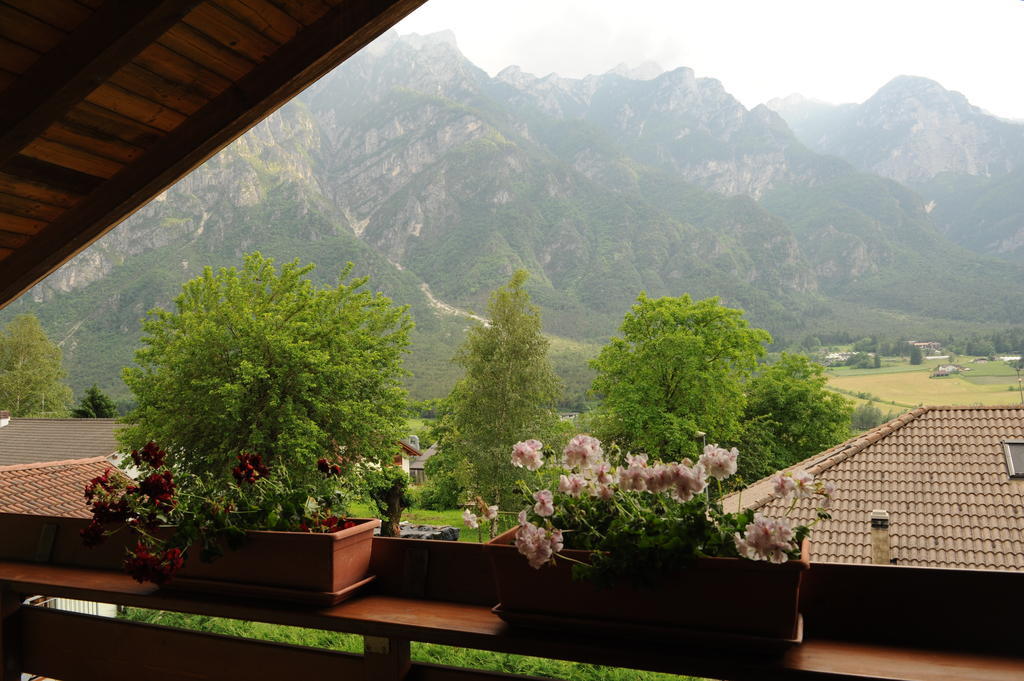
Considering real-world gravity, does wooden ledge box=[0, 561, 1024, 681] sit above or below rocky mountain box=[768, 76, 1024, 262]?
below

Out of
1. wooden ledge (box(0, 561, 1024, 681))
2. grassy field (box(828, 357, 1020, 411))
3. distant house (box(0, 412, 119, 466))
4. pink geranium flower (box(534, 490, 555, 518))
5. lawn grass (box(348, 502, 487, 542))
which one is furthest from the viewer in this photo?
grassy field (box(828, 357, 1020, 411))

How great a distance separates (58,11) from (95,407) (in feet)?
58.3

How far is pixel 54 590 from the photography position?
1240mm

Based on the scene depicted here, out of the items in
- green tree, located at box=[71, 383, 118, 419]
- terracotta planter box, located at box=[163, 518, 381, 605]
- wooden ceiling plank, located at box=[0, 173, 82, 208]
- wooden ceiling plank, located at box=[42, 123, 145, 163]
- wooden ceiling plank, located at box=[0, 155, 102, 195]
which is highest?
wooden ceiling plank, located at box=[42, 123, 145, 163]

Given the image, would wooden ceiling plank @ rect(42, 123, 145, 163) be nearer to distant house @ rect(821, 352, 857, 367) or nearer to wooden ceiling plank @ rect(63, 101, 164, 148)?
wooden ceiling plank @ rect(63, 101, 164, 148)

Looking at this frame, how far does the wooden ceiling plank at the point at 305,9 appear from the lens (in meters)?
1.20

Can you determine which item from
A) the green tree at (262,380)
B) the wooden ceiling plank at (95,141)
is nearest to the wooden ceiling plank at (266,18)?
the wooden ceiling plank at (95,141)

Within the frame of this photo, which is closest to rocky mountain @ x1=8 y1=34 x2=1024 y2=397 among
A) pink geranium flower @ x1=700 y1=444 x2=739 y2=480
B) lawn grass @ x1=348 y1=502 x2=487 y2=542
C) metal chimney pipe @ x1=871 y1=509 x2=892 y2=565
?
lawn grass @ x1=348 y1=502 x2=487 y2=542

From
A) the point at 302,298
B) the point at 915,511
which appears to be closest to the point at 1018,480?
the point at 915,511

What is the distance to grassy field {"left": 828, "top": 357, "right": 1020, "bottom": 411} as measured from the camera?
1733cm

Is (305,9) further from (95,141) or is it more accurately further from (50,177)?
(50,177)

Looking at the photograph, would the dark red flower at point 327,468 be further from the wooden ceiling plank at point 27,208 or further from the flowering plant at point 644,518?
the wooden ceiling plank at point 27,208

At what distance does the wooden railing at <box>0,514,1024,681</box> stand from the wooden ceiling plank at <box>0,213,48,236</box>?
0.66 meters

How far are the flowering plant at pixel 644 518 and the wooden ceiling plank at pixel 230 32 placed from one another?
934mm
